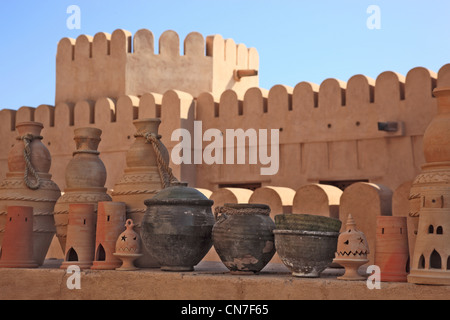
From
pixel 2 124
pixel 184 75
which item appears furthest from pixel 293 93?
pixel 2 124

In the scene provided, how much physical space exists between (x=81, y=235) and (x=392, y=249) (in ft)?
9.13

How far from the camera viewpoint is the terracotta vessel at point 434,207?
4.55m

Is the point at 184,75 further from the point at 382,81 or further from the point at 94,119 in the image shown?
the point at 382,81

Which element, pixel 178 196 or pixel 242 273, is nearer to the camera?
pixel 242 273

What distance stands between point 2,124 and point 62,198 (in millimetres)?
11480

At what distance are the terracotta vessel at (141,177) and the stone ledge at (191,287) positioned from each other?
1.95 feet

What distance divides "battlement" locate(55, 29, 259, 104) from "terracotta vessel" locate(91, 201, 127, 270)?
10893 mm

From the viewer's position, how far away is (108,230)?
6.17 m

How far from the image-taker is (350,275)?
4.99 m

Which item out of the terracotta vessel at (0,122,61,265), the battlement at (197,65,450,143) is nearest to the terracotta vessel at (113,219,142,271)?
the terracotta vessel at (0,122,61,265)

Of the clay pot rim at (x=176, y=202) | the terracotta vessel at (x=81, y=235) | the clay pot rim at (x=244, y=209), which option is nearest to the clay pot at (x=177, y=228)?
the clay pot rim at (x=176, y=202)

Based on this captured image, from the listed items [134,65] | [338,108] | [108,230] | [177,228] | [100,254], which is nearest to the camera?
[177,228]

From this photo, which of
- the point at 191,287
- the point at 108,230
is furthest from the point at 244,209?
the point at 108,230

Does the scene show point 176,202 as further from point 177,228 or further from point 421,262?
point 421,262
